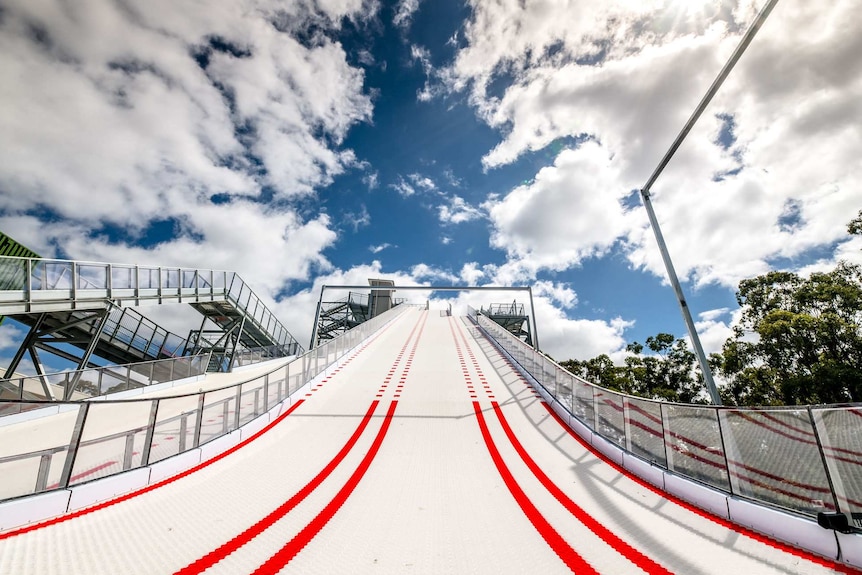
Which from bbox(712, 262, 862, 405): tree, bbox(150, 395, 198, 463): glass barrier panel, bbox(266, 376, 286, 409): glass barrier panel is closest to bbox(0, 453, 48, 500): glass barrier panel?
bbox(150, 395, 198, 463): glass barrier panel

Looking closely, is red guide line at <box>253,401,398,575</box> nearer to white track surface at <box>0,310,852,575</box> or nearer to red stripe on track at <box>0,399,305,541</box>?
white track surface at <box>0,310,852,575</box>

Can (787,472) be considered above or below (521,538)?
above

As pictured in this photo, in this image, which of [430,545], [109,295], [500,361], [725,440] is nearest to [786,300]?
[500,361]

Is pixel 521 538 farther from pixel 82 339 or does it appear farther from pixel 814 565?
pixel 82 339

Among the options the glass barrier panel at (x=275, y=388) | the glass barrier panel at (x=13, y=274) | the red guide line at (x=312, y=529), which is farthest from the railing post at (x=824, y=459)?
the glass barrier panel at (x=13, y=274)

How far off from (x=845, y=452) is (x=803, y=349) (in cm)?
2620

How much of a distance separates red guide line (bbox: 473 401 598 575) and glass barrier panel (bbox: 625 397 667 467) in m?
2.49

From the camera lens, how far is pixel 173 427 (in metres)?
6.37

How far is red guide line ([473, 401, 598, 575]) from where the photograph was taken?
3.93 metres

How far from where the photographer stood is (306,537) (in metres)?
4.36

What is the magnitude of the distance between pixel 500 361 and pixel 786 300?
77.0ft

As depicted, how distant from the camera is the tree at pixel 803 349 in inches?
771

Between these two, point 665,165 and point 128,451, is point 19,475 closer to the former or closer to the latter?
point 128,451

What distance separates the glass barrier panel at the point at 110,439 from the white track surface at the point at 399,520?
0.61 metres
